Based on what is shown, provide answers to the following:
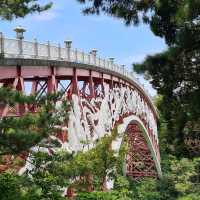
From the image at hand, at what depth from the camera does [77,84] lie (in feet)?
80.5

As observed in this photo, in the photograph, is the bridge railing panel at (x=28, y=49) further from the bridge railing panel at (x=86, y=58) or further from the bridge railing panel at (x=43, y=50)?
the bridge railing panel at (x=86, y=58)

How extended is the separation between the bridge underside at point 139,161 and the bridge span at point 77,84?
12.7 ft

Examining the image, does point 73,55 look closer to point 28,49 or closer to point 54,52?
point 54,52

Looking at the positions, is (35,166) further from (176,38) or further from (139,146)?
(139,146)

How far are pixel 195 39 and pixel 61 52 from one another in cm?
1137

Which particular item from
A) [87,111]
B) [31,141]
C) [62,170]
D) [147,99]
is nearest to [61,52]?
[87,111]

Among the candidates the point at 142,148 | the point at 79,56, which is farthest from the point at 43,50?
the point at 142,148

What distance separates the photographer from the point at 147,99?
50188 mm

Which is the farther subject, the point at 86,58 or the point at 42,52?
the point at 86,58

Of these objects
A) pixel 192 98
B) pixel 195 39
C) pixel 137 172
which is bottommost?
pixel 137 172

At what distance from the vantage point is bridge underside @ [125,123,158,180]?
51.6m

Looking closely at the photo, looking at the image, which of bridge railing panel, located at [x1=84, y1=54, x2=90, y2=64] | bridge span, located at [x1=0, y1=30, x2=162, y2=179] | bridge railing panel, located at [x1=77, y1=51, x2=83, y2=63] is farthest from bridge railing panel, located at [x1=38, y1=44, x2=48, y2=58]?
bridge railing panel, located at [x1=84, y1=54, x2=90, y2=64]

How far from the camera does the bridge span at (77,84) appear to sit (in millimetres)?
18000

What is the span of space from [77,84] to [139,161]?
31.0 meters
